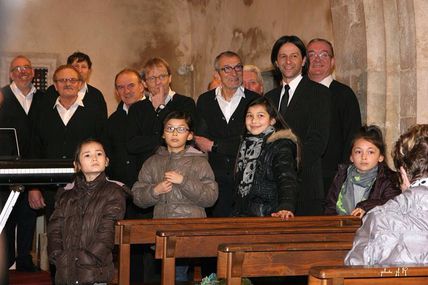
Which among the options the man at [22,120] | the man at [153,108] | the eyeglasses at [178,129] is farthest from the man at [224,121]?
the man at [22,120]

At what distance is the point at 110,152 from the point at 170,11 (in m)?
5.32

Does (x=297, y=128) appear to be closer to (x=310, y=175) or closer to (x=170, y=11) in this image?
(x=310, y=175)

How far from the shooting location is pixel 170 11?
40.0 feet

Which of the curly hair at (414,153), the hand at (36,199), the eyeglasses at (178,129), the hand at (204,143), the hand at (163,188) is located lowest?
the hand at (36,199)

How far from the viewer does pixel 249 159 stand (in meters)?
5.61

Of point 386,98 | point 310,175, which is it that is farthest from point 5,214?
point 386,98

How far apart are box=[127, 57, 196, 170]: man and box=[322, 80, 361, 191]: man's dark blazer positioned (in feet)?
3.26

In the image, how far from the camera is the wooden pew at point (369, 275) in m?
3.20

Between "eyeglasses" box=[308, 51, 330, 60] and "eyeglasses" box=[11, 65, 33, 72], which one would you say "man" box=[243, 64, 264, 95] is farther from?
"eyeglasses" box=[11, 65, 33, 72]

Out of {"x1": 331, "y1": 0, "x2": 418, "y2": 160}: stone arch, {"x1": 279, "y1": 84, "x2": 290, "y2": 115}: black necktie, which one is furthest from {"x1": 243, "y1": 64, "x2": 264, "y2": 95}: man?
{"x1": 279, "y1": 84, "x2": 290, "y2": 115}: black necktie

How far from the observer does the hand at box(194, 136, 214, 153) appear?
636 cm

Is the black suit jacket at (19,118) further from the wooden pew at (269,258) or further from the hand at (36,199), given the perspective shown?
Result: the wooden pew at (269,258)

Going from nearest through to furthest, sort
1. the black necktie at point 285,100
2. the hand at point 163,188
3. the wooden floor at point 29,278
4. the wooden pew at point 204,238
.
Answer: the wooden pew at point 204,238 → the hand at point 163,188 → the black necktie at point 285,100 → the wooden floor at point 29,278

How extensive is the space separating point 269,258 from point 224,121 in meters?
2.65
